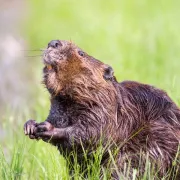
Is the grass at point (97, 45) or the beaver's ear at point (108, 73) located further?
the grass at point (97, 45)

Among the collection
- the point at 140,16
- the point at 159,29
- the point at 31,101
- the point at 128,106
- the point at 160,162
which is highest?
the point at 140,16

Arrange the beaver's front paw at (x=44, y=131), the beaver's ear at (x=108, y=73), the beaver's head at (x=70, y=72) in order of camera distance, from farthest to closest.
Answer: the beaver's ear at (x=108, y=73) < the beaver's head at (x=70, y=72) < the beaver's front paw at (x=44, y=131)

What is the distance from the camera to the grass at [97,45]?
5.44 m

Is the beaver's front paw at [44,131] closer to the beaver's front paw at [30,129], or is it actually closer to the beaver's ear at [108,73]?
the beaver's front paw at [30,129]

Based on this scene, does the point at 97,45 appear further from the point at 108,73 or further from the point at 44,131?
the point at 44,131

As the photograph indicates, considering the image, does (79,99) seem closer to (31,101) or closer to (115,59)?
(31,101)

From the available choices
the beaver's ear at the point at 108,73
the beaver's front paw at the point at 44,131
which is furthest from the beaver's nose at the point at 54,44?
the beaver's front paw at the point at 44,131

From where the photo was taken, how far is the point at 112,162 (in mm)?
4969

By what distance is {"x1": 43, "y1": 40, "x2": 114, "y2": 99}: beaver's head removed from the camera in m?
5.13

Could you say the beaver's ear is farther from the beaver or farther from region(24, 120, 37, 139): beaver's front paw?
region(24, 120, 37, 139): beaver's front paw

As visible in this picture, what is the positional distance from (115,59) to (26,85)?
1.06m

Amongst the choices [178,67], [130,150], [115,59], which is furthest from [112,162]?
[115,59]

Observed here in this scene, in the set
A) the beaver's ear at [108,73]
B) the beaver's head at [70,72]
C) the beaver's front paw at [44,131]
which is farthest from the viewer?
the beaver's ear at [108,73]

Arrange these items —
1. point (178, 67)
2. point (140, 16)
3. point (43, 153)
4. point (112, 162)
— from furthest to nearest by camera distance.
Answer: point (140, 16) < point (178, 67) < point (43, 153) < point (112, 162)
